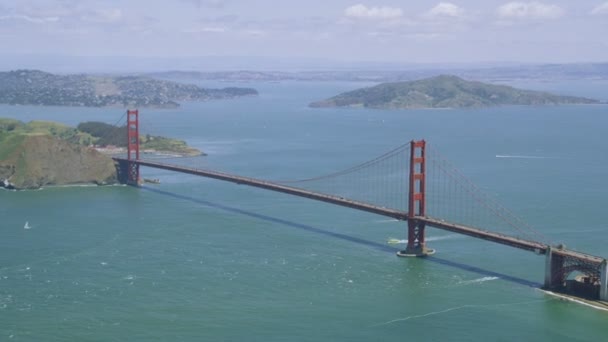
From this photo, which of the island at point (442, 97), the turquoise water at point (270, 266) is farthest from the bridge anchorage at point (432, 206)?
the island at point (442, 97)

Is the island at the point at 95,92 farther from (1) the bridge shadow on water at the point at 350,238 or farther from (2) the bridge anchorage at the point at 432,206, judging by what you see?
(1) the bridge shadow on water at the point at 350,238

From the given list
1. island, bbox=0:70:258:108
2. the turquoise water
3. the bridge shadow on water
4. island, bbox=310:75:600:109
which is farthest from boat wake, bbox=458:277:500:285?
island, bbox=0:70:258:108

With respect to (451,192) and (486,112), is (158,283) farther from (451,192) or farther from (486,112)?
(486,112)

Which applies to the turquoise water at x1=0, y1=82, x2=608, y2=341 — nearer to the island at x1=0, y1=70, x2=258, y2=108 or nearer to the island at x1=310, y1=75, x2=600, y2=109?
the island at x1=310, y1=75, x2=600, y2=109

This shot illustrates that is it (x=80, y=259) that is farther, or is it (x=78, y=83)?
(x=78, y=83)

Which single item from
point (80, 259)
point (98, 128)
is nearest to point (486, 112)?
point (98, 128)
